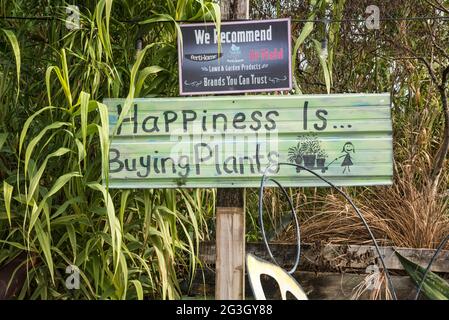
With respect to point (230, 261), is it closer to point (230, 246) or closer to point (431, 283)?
point (230, 246)

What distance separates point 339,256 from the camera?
12.8 feet

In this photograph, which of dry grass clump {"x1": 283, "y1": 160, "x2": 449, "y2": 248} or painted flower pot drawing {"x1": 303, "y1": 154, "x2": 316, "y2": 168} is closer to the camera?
painted flower pot drawing {"x1": 303, "y1": 154, "x2": 316, "y2": 168}

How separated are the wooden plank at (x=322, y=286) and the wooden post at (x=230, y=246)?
2.12 ft

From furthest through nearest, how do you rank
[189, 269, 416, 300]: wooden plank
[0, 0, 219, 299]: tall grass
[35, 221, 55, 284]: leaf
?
[189, 269, 416, 300]: wooden plank → [0, 0, 219, 299]: tall grass → [35, 221, 55, 284]: leaf

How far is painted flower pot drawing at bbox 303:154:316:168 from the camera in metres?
3.05

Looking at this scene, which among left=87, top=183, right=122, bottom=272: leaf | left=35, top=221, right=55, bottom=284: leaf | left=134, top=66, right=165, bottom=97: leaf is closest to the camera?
left=87, top=183, right=122, bottom=272: leaf

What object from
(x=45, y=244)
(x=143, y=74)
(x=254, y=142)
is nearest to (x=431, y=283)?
(x=254, y=142)

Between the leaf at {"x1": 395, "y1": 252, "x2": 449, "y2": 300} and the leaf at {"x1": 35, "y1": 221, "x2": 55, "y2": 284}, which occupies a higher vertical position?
the leaf at {"x1": 35, "y1": 221, "x2": 55, "y2": 284}

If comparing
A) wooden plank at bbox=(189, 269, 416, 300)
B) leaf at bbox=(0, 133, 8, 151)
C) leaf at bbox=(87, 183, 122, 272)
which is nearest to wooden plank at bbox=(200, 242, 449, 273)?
wooden plank at bbox=(189, 269, 416, 300)

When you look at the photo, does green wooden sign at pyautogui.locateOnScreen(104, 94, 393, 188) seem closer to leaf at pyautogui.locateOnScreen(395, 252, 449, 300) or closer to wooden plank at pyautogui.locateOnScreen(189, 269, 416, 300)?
leaf at pyautogui.locateOnScreen(395, 252, 449, 300)

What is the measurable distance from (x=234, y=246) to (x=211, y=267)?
0.95m

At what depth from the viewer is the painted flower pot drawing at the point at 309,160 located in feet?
10.0

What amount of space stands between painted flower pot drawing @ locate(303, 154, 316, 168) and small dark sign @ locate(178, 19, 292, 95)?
1.13 ft

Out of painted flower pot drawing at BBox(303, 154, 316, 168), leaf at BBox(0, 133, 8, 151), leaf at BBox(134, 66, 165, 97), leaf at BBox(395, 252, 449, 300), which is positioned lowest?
leaf at BBox(395, 252, 449, 300)
